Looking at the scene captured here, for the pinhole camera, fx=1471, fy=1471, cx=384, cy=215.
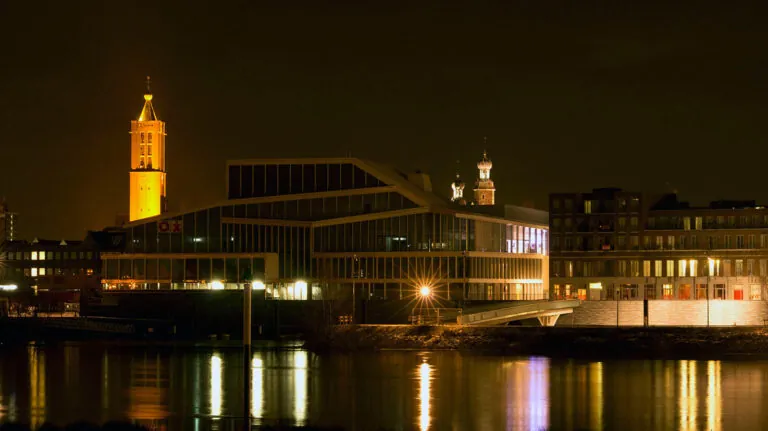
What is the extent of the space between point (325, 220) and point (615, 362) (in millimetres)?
33563

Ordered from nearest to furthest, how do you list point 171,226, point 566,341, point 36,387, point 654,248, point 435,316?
point 36,387 < point 566,341 < point 435,316 < point 171,226 < point 654,248

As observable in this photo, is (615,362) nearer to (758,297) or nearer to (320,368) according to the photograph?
(320,368)

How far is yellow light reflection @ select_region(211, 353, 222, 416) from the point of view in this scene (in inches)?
2527

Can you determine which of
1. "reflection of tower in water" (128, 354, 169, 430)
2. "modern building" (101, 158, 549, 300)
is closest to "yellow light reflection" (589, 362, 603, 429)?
"reflection of tower in water" (128, 354, 169, 430)

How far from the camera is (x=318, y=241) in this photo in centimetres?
11644

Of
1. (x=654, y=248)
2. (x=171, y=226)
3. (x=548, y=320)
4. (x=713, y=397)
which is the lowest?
(x=713, y=397)

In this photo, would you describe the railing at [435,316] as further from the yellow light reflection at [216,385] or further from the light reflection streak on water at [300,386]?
the yellow light reflection at [216,385]

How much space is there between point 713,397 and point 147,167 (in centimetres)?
9316

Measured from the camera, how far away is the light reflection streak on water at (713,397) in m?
60.8

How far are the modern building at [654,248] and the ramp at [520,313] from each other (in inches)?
536

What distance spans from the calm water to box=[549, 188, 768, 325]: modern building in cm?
5168

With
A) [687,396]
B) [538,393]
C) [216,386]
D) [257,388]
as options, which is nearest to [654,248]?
[687,396]

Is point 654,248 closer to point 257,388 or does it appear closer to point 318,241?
point 318,241

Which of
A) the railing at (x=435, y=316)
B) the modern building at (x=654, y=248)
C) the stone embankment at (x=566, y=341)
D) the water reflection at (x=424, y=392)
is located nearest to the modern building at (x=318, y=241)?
the railing at (x=435, y=316)
